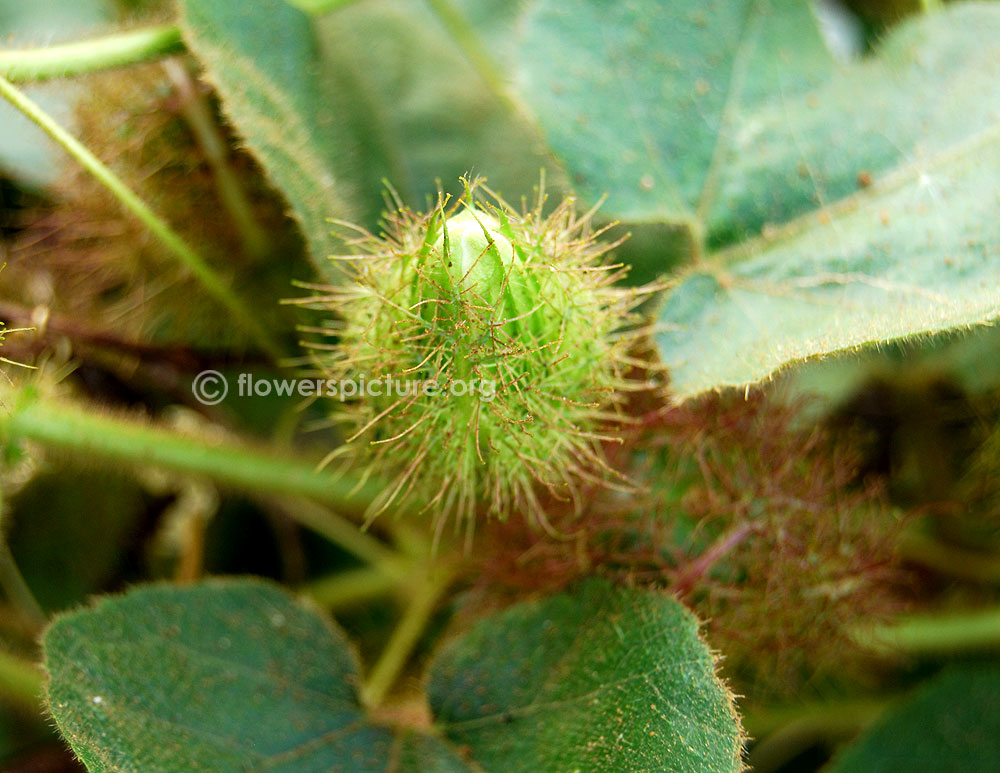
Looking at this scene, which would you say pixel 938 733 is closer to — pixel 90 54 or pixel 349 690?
pixel 349 690

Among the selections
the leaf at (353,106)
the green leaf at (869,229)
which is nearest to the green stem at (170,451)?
the leaf at (353,106)

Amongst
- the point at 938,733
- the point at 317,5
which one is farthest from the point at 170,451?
the point at 938,733

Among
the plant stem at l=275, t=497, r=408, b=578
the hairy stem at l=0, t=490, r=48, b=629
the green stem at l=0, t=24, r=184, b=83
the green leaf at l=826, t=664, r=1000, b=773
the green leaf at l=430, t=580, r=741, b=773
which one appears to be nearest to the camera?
the green leaf at l=430, t=580, r=741, b=773

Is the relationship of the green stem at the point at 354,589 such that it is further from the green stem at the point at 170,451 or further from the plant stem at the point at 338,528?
the green stem at the point at 170,451

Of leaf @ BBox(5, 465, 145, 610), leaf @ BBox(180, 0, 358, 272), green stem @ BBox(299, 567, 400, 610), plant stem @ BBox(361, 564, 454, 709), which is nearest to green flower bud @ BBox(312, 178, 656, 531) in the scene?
leaf @ BBox(180, 0, 358, 272)

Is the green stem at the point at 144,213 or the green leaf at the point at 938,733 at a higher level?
the green stem at the point at 144,213

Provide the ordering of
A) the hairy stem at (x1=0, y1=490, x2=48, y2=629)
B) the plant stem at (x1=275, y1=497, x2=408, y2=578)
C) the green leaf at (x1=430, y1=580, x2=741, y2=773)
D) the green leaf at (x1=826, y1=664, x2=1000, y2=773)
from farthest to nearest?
the plant stem at (x1=275, y1=497, x2=408, y2=578) → the hairy stem at (x1=0, y1=490, x2=48, y2=629) → the green leaf at (x1=826, y1=664, x2=1000, y2=773) → the green leaf at (x1=430, y1=580, x2=741, y2=773)

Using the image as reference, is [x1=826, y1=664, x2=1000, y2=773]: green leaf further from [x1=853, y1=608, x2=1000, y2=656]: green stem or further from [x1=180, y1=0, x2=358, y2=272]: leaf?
[x1=180, y1=0, x2=358, y2=272]: leaf
